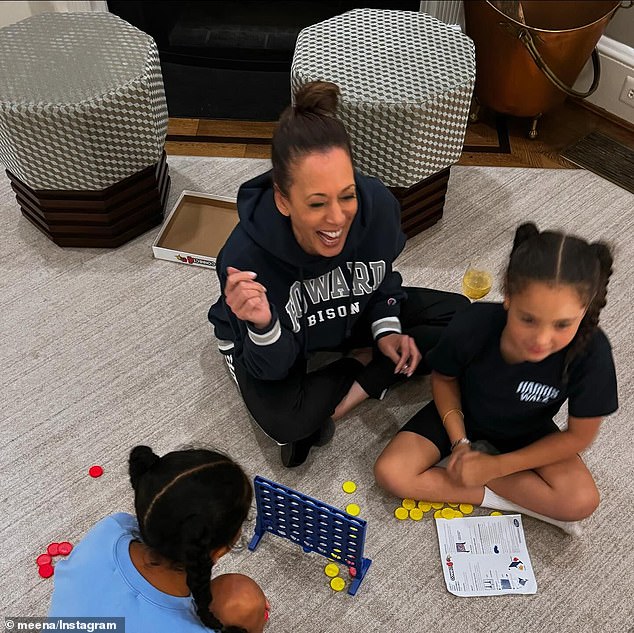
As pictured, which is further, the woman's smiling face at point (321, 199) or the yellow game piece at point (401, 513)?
the yellow game piece at point (401, 513)

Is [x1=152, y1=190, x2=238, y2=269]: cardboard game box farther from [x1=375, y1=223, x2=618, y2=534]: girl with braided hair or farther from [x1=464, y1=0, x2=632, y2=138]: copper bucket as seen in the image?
[x1=464, y1=0, x2=632, y2=138]: copper bucket

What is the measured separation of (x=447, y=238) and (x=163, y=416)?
998 millimetres

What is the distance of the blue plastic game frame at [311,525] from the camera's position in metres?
1.40

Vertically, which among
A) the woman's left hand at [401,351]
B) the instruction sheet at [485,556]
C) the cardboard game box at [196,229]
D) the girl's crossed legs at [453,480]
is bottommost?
the instruction sheet at [485,556]

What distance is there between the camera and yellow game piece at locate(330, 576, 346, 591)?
1523mm

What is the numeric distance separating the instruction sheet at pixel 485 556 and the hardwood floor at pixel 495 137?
1.31m

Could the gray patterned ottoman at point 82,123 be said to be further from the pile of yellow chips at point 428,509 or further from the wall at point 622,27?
the wall at point 622,27

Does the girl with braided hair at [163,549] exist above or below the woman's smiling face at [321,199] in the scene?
below

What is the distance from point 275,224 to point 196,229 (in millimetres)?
798

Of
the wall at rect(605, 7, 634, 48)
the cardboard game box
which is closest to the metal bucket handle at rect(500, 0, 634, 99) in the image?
the wall at rect(605, 7, 634, 48)

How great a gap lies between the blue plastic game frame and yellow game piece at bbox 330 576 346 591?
2 centimetres

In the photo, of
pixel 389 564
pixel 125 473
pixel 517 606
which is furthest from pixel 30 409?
pixel 517 606

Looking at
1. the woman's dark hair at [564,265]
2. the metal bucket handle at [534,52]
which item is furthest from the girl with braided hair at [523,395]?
the metal bucket handle at [534,52]

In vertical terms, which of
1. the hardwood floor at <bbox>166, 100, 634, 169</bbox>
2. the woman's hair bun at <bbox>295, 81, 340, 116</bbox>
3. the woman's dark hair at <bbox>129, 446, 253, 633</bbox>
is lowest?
the hardwood floor at <bbox>166, 100, 634, 169</bbox>
